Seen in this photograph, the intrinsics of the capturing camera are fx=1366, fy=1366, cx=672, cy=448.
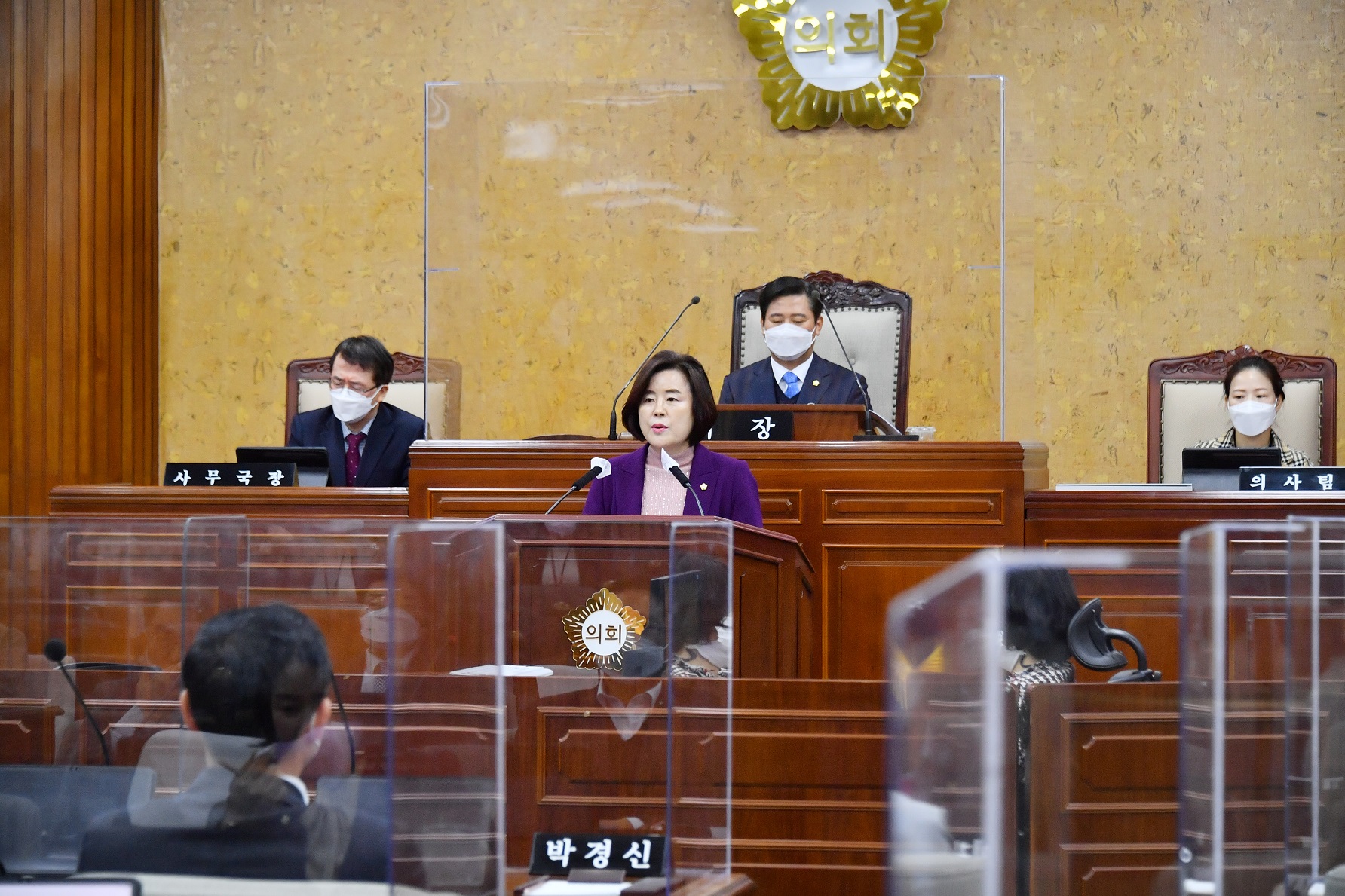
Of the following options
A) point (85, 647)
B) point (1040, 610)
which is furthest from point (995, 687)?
point (85, 647)

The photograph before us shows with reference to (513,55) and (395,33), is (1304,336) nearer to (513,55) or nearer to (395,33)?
(513,55)

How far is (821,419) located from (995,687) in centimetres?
259

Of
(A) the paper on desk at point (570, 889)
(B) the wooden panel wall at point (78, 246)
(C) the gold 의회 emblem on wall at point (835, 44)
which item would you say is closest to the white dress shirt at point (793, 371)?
(C) the gold 의회 emblem on wall at point (835, 44)

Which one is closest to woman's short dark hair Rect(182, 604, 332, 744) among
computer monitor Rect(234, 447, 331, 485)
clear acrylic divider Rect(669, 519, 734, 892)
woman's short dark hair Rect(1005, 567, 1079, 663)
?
clear acrylic divider Rect(669, 519, 734, 892)

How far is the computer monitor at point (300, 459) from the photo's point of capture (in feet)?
12.4

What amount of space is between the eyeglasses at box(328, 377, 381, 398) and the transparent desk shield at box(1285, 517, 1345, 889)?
9.89 ft

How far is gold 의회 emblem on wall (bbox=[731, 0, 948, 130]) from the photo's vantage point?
5.43 meters

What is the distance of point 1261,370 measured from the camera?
4.26 meters

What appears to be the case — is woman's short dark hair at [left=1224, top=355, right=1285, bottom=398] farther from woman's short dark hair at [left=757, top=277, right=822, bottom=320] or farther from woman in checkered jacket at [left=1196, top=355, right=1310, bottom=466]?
woman's short dark hair at [left=757, top=277, right=822, bottom=320]

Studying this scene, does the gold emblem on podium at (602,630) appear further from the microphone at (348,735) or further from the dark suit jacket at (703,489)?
the dark suit jacket at (703,489)

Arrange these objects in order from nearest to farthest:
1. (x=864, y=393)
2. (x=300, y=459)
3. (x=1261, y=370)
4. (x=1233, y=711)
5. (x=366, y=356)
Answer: (x=1233, y=711), (x=300, y=459), (x=864, y=393), (x=366, y=356), (x=1261, y=370)

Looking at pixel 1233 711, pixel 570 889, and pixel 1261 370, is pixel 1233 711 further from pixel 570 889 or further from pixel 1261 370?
pixel 1261 370

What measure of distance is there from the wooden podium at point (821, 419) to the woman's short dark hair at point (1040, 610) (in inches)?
85.4

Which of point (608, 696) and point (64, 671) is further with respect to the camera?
point (64, 671)
